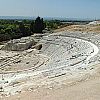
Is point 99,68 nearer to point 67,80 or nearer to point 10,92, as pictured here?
point 67,80

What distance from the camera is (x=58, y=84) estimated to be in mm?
14297

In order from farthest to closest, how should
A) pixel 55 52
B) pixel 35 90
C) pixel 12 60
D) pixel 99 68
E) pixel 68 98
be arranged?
pixel 55 52, pixel 12 60, pixel 99 68, pixel 35 90, pixel 68 98

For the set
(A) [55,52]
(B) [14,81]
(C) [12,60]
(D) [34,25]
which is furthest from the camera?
(D) [34,25]

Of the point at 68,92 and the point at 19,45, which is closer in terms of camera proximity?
the point at 68,92

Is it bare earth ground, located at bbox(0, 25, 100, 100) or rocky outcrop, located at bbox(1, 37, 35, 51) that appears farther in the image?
rocky outcrop, located at bbox(1, 37, 35, 51)

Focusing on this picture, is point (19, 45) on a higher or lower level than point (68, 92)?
lower

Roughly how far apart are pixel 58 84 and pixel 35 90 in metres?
1.59

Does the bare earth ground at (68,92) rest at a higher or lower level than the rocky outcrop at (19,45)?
higher

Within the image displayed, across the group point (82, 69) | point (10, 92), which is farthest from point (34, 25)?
point (10, 92)

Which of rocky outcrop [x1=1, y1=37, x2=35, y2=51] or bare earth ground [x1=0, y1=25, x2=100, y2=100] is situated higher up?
bare earth ground [x1=0, y1=25, x2=100, y2=100]

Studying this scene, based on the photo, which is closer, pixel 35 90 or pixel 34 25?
pixel 35 90

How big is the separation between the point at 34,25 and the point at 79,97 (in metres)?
52.4

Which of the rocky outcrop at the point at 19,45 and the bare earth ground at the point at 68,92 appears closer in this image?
the bare earth ground at the point at 68,92

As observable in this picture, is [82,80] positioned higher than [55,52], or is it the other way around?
[82,80]
